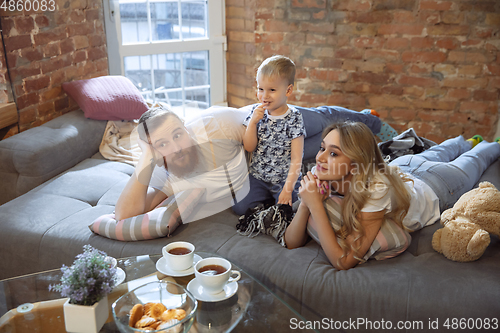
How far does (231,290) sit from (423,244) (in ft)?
2.59

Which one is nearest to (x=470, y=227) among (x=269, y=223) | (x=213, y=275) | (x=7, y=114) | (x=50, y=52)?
(x=269, y=223)

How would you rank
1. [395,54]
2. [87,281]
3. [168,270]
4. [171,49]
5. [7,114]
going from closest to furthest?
1. [87,281]
2. [168,270]
3. [7,114]
4. [395,54]
5. [171,49]

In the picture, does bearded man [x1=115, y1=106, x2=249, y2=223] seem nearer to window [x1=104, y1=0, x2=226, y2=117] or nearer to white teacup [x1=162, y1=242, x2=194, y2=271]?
white teacup [x1=162, y1=242, x2=194, y2=271]

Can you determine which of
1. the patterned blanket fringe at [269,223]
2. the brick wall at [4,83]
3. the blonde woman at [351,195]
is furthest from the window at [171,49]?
the blonde woman at [351,195]

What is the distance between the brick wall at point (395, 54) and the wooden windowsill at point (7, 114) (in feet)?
5.78

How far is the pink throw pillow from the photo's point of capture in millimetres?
2500

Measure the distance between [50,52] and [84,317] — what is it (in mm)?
2039

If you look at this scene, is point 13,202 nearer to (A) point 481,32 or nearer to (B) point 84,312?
(B) point 84,312

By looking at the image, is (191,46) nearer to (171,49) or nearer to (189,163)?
(171,49)

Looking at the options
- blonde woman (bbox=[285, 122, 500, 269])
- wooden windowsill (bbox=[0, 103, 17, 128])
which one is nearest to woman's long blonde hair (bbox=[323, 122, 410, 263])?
blonde woman (bbox=[285, 122, 500, 269])

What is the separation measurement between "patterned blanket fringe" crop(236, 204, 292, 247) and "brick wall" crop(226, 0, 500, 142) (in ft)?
5.90

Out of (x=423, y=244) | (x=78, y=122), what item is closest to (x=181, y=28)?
(x=78, y=122)

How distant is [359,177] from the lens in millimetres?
1369

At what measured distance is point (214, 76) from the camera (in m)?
3.54
